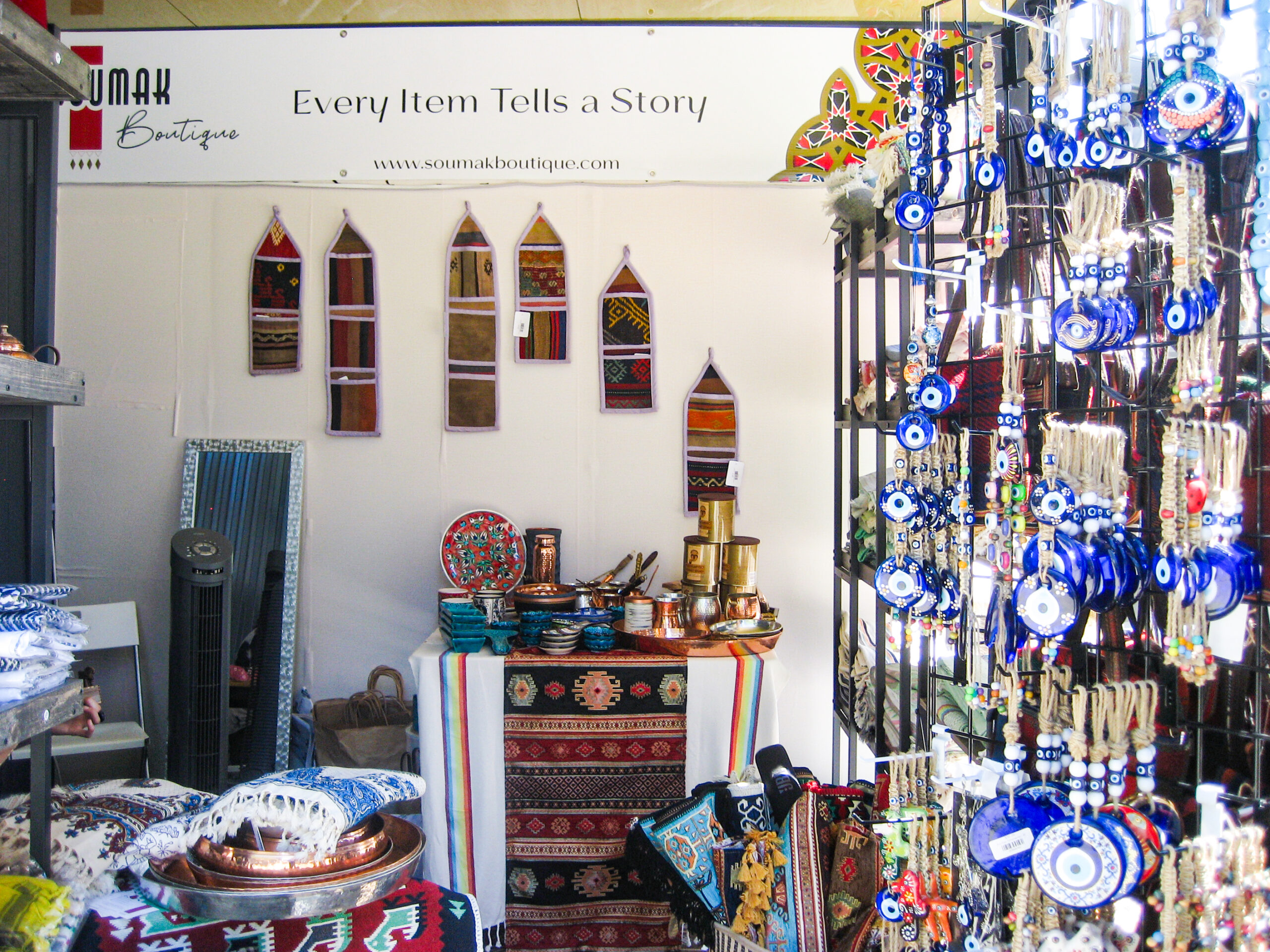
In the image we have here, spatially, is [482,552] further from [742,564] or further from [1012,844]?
[1012,844]

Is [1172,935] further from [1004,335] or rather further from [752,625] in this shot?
[752,625]

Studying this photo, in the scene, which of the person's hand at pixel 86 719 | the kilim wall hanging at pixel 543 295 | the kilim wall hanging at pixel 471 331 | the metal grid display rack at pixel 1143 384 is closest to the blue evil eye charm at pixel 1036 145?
the metal grid display rack at pixel 1143 384

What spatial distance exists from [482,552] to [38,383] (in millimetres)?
2183

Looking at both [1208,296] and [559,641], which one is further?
[559,641]

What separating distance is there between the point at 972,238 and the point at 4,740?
1853mm

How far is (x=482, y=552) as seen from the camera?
373 cm

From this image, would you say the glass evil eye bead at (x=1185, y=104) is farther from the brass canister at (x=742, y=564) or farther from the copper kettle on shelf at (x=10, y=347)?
the brass canister at (x=742, y=564)

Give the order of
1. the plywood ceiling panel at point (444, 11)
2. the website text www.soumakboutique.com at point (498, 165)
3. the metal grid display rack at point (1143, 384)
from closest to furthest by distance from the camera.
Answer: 1. the metal grid display rack at point (1143, 384)
2. the plywood ceiling panel at point (444, 11)
3. the website text www.soumakboutique.com at point (498, 165)

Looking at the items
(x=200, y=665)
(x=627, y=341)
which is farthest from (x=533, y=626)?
(x=627, y=341)

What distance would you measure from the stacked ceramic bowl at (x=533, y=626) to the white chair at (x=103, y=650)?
57.7 inches

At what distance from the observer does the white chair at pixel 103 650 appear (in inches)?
132

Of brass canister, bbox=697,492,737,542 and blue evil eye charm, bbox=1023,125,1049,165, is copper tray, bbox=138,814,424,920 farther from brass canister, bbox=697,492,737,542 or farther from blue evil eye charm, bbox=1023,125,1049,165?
brass canister, bbox=697,492,737,542

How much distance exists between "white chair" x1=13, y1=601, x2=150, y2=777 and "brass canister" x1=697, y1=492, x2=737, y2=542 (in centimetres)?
219

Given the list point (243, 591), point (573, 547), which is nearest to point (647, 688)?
point (573, 547)
